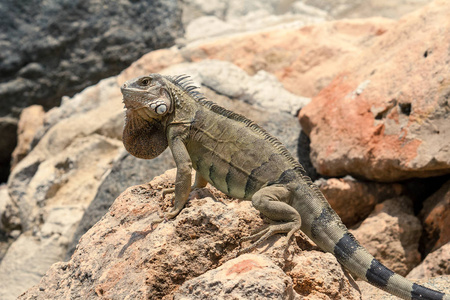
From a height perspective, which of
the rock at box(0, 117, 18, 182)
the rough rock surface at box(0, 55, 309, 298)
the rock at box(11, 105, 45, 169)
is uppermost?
the rough rock surface at box(0, 55, 309, 298)

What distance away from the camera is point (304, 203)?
3814 millimetres

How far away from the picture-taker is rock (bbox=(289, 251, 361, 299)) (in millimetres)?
3447

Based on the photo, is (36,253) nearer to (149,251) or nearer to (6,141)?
(149,251)

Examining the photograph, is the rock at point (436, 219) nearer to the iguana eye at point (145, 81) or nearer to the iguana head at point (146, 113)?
the iguana head at point (146, 113)

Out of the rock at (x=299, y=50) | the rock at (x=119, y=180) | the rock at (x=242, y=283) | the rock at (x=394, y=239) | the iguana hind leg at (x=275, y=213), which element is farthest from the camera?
the rock at (x=299, y=50)

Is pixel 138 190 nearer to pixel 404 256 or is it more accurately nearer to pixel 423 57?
pixel 404 256

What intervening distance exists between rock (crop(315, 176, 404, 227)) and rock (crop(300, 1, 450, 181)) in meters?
0.14

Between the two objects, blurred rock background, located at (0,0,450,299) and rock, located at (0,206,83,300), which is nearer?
blurred rock background, located at (0,0,450,299)

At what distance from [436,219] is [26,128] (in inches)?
337

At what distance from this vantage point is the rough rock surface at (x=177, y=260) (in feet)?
10.4

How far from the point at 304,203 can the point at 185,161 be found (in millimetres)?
927

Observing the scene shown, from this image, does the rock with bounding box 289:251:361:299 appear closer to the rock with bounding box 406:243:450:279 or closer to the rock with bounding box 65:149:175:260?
the rock with bounding box 406:243:450:279

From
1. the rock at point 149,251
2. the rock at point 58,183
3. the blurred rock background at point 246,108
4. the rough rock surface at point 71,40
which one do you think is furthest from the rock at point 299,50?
the rock at point 149,251

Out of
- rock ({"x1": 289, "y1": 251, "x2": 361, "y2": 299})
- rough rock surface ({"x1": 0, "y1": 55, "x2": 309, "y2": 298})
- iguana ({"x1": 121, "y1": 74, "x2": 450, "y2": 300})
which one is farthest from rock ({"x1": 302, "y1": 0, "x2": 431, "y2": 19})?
rock ({"x1": 289, "y1": 251, "x2": 361, "y2": 299})
